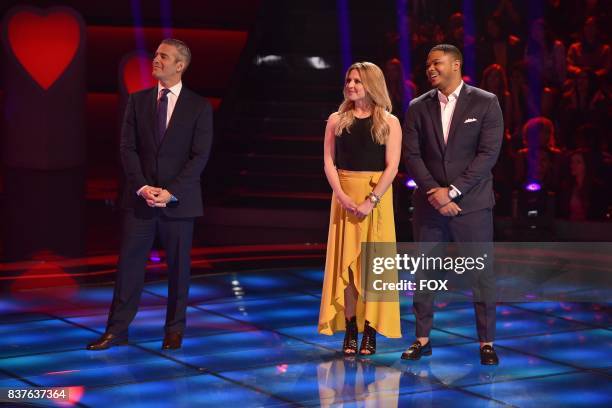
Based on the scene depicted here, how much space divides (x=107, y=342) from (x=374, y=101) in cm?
191

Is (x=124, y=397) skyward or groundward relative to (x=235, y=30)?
groundward

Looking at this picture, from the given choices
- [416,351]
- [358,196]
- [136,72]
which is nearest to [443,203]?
[358,196]

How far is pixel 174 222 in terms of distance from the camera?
6203mm

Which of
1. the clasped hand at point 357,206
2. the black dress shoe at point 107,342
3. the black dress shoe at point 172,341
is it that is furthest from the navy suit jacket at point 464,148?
the black dress shoe at point 107,342

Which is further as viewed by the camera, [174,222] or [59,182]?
[59,182]

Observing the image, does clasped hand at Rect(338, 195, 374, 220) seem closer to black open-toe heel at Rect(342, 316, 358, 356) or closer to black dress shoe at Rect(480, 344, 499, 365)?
black open-toe heel at Rect(342, 316, 358, 356)

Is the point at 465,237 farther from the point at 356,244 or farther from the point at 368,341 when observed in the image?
the point at 368,341

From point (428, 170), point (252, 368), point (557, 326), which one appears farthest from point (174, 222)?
point (557, 326)

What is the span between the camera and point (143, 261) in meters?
6.30

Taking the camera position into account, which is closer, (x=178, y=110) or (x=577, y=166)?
(x=178, y=110)

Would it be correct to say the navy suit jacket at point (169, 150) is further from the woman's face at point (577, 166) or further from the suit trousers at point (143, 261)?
the woman's face at point (577, 166)

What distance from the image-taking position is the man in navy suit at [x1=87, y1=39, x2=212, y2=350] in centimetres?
614

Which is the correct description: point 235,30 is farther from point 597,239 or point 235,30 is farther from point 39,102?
point 597,239

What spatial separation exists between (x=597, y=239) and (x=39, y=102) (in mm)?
6827
